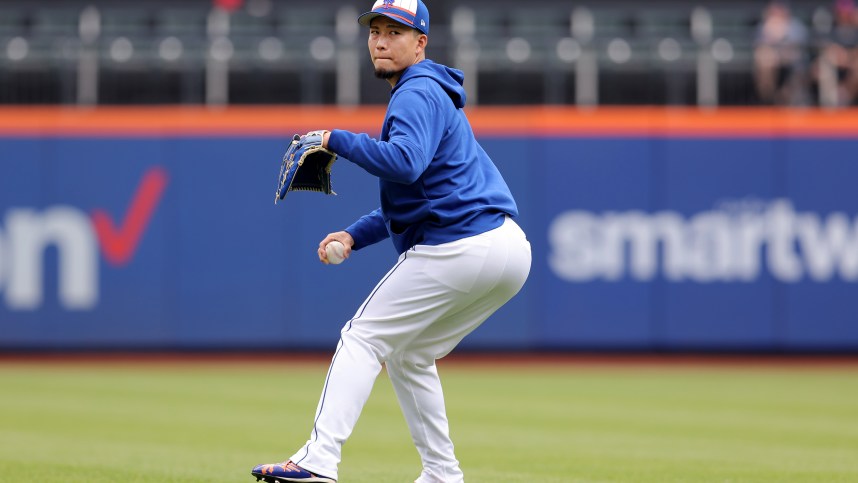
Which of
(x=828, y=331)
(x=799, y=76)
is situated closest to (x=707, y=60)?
(x=799, y=76)

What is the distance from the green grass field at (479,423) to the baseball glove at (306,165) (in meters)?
1.67

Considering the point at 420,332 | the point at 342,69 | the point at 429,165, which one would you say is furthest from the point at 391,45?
the point at 342,69

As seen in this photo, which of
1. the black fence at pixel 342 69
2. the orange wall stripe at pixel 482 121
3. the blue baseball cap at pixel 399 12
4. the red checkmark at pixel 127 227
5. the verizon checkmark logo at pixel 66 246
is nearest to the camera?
the blue baseball cap at pixel 399 12

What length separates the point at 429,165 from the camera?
5027 mm

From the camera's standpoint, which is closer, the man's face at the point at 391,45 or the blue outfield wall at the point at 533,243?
the man's face at the point at 391,45

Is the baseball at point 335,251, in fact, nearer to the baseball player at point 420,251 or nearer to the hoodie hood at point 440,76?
the baseball player at point 420,251

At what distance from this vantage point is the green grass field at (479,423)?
648 centimetres

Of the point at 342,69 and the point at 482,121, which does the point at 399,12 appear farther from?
the point at 342,69

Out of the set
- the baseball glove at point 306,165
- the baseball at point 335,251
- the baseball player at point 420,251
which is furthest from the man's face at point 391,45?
the baseball at point 335,251

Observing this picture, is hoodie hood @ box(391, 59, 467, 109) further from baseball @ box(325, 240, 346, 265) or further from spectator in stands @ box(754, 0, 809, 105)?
spectator in stands @ box(754, 0, 809, 105)

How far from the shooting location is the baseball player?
4.81 metres

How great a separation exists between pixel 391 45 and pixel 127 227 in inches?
399

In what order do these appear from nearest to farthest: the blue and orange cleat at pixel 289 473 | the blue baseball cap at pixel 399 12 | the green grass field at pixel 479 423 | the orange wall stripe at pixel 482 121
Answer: the blue and orange cleat at pixel 289 473
the blue baseball cap at pixel 399 12
the green grass field at pixel 479 423
the orange wall stripe at pixel 482 121

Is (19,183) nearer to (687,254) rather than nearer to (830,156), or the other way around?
(687,254)
